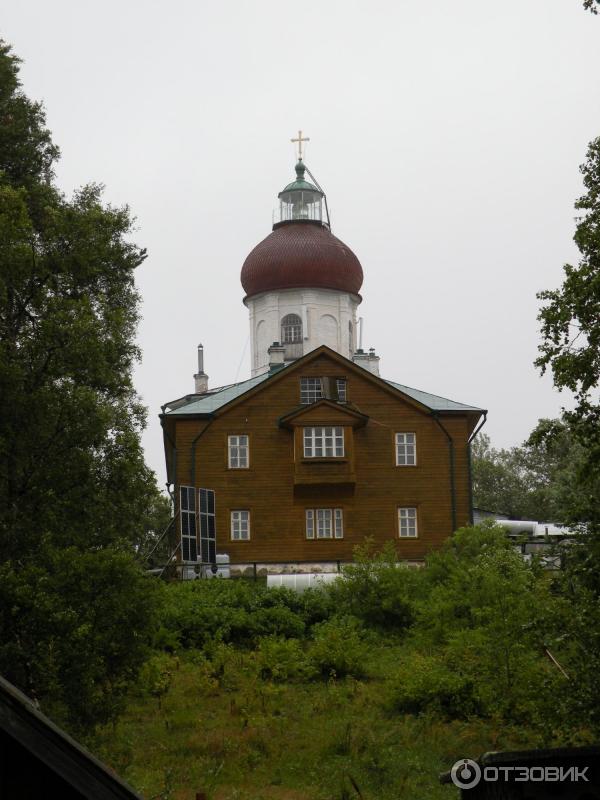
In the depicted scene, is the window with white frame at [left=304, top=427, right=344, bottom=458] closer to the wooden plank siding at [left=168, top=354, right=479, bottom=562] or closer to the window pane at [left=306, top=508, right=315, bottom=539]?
the wooden plank siding at [left=168, top=354, right=479, bottom=562]

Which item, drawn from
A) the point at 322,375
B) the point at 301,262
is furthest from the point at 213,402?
the point at 301,262

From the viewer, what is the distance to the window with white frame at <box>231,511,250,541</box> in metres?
40.2

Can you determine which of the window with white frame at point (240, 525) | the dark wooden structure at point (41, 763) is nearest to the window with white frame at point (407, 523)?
the window with white frame at point (240, 525)

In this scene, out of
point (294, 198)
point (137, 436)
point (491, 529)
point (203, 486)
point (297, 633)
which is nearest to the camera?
point (137, 436)

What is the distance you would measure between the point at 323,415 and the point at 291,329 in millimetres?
18587

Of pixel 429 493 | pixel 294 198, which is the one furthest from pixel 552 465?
pixel 429 493

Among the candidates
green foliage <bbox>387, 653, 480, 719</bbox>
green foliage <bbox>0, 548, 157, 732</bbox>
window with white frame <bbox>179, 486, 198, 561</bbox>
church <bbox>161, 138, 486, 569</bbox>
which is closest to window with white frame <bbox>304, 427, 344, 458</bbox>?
church <bbox>161, 138, 486, 569</bbox>

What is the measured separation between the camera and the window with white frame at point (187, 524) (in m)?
38.2

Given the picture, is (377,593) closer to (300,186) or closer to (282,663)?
(282,663)

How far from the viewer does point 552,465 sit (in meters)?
70.8

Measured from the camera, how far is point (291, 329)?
5884 centimetres

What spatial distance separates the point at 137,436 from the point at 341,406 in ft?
66.8

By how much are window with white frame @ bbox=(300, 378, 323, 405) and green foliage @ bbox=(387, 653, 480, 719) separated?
1807 centimetres

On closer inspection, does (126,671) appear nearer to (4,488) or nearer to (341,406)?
(4,488)
